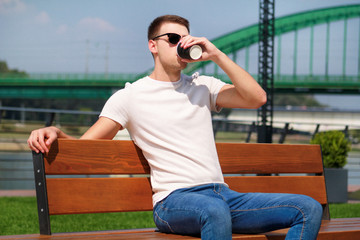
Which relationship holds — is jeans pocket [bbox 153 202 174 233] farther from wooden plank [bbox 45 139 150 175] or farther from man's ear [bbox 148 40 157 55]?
man's ear [bbox 148 40 157 55]

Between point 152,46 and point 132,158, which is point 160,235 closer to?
point 132,158

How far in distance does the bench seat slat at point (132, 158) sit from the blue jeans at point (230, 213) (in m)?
0.32

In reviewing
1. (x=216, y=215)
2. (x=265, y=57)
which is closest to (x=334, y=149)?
(x=265, y=57)

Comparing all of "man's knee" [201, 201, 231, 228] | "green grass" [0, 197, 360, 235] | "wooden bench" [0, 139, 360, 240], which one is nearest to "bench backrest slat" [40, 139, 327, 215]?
"wooden bench" [0, 139, 360, 240]

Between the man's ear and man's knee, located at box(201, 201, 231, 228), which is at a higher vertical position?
the man's ear

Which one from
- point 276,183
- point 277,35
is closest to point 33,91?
point 277,35

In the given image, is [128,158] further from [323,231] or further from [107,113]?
[323,231]

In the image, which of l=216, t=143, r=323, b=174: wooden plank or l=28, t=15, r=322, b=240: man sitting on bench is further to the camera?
l=216, t=143, r=323, b=174: wooden plank

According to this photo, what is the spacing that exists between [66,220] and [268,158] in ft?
9.46

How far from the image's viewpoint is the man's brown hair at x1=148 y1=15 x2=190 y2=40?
2.66 m

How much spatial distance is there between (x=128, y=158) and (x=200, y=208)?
2.05ft

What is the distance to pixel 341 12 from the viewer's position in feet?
196

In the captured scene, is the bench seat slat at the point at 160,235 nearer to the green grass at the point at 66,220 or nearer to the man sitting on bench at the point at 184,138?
the man sitting on bench at the point at 184,138

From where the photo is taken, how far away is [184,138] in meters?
2.51
